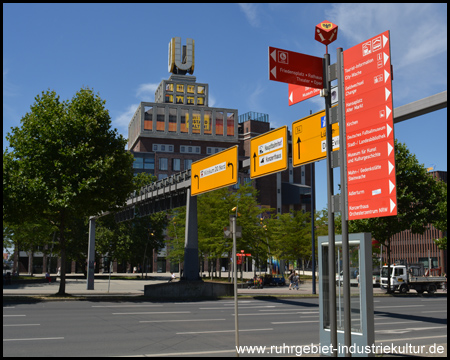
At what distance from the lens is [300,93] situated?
10.6 metres

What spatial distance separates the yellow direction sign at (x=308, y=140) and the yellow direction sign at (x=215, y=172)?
5163 mm

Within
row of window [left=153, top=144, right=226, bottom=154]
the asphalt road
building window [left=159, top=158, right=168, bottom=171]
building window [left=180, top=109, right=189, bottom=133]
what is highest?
building window [left=180, top=109, right=189, bottom=133]

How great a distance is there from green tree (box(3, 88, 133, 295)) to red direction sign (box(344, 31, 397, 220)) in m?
22.8

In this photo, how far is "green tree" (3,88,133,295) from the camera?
2952 centimetres

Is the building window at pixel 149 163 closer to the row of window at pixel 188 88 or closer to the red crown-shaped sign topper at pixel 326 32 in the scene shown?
the row of window at pixel 188 88

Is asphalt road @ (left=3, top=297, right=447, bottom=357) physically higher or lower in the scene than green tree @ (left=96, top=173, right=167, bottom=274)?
lower

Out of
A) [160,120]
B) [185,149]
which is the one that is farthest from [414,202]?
[160,120]

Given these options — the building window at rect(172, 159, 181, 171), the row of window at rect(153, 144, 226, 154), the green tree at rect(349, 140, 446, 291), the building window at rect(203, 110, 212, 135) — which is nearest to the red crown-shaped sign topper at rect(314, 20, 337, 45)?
the green tree at rect(349, 140, 446, 291)

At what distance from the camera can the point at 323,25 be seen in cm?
929

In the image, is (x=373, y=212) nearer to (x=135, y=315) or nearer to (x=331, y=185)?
(x=331, y=185)

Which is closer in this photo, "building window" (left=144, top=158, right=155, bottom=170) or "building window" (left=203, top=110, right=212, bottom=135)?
"building window" (left=144, top=158, right=155, bottom=170)

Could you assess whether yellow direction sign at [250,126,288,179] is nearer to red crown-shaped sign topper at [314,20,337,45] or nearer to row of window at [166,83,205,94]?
red crown-shaped sign topper at [314,20,337,45]

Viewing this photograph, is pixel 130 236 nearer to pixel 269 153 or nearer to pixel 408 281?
pixel 408 281

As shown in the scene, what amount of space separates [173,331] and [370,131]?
9.73m
